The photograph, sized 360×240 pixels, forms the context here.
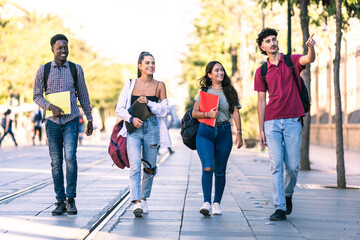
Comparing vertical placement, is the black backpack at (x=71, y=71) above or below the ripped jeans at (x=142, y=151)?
above

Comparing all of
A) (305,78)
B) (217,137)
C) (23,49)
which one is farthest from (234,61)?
(217,137)

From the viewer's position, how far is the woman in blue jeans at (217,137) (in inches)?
315

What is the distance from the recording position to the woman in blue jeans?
7996 millimetres

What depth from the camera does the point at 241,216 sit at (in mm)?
8070

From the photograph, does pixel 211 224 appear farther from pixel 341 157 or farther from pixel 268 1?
pixel 268 1

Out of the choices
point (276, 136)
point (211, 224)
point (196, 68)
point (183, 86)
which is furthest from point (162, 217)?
point (183, 86)

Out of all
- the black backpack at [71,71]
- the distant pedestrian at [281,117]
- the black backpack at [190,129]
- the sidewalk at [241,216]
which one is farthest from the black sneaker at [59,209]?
the distant pedestrian at [281,117]

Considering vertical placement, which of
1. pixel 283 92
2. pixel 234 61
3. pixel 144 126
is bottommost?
pixel 144 126

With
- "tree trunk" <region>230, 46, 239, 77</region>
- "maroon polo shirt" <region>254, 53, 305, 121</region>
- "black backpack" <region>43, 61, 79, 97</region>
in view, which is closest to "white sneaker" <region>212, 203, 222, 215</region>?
"maroon polo shirt" <region>254, 53, 305, 121</region>

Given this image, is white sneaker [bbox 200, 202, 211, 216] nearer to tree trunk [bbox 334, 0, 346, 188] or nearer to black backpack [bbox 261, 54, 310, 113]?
black backpack [bbox 261, 54, 310, 113]

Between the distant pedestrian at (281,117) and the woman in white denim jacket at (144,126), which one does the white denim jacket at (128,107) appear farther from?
the distant pedestrian at (281,117)

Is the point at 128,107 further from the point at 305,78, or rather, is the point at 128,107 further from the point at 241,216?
the point at 305,78

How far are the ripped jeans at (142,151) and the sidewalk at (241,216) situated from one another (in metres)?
0.31

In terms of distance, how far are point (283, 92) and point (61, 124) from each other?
7.94 ft
